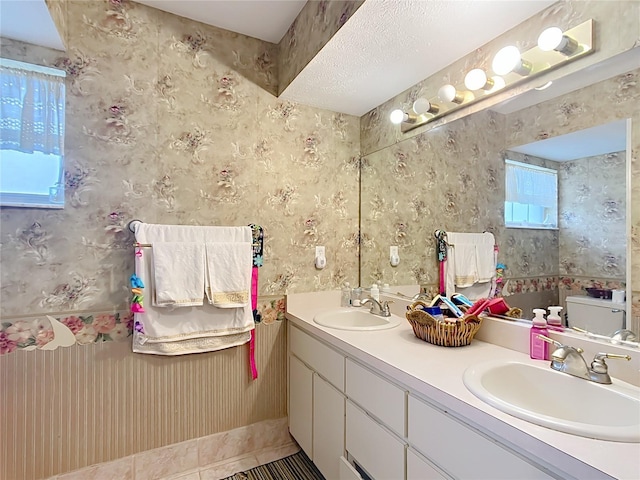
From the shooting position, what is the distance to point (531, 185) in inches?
53.7

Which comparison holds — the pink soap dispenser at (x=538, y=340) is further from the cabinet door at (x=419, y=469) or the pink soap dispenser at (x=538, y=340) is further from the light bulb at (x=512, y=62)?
the light bulb at (x=512, y=62)

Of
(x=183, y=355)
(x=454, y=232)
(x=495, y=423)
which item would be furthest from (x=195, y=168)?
(x=495, y=423)

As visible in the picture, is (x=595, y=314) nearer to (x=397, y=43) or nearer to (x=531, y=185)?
(x=531, y=185)

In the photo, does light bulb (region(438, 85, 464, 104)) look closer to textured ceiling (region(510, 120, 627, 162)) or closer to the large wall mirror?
Result: the large wall mirror

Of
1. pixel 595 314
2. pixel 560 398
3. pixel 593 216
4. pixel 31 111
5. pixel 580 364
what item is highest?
pixel 31 111

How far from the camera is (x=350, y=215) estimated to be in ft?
7.50

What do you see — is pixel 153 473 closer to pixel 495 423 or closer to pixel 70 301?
pixel 70 301

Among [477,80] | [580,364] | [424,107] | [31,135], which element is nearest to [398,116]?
[424,107]

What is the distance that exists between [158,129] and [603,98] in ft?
6.19

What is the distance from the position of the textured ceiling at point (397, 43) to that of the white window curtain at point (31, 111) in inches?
44.7

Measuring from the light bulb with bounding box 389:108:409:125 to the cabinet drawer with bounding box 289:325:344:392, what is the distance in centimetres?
134

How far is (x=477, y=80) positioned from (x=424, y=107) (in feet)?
1.06

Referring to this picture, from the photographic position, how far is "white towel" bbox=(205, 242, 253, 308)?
1745mm

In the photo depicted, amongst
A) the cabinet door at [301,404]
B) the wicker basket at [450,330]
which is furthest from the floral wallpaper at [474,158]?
the cabinet door at [301,404]
